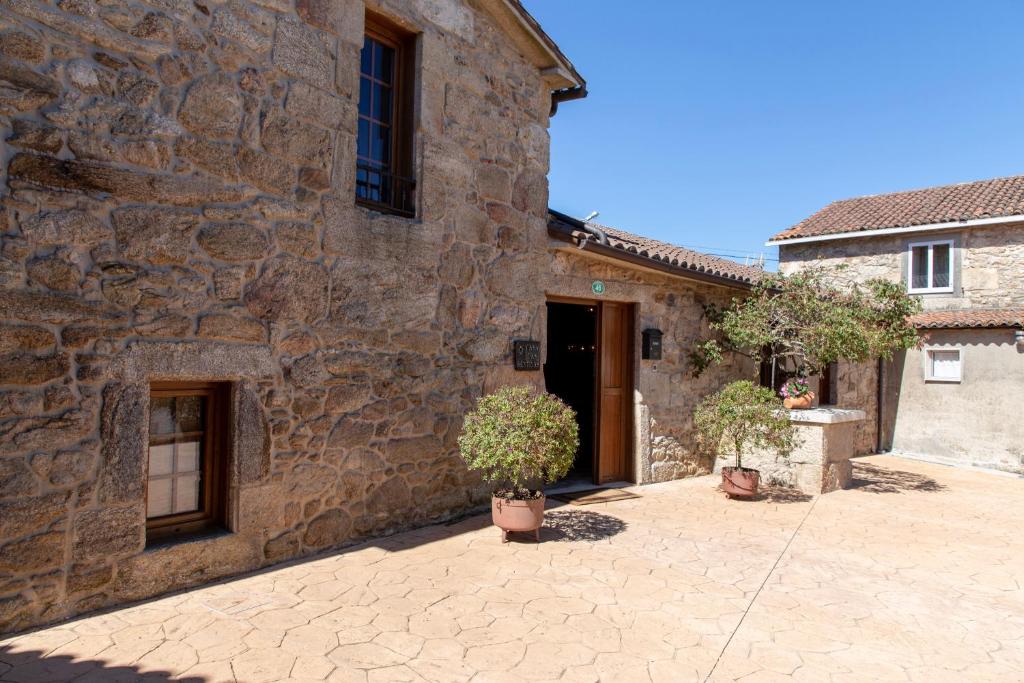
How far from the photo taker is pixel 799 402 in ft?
28.3

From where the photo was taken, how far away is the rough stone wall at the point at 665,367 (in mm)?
7898

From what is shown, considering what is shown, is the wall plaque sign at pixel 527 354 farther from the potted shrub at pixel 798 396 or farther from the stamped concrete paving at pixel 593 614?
the potted shrub at pixel 798 396

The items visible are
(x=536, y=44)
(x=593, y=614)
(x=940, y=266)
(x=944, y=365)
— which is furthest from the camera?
(x=940, y=266)

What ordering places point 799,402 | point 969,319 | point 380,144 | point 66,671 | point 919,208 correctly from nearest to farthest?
point 66,671 < point 380,144 < point 799,402 < point 969,319 < point 919,208

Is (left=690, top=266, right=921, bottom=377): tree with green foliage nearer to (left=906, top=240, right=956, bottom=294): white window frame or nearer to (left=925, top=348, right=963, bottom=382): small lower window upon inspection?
(left=925, top=348, right=963, bottom=382): small lower window

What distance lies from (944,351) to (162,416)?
13907mm

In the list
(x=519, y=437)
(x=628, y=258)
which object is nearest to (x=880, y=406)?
(x=628, y=258)

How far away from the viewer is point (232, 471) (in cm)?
458

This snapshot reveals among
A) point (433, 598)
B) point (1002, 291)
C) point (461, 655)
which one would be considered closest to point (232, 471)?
point (433, 598)

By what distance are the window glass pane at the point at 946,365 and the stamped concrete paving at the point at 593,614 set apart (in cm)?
759

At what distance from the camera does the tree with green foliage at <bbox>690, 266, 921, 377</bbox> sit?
27.5ft

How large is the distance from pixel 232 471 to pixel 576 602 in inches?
101

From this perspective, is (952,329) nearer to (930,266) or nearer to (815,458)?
(930,266)

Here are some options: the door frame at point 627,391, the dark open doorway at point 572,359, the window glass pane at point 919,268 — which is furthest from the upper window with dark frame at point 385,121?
the window glass pane at point 919,268
